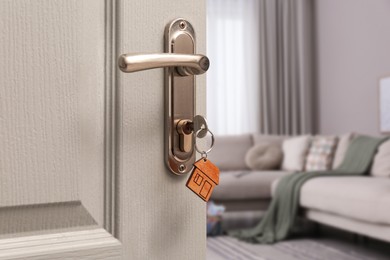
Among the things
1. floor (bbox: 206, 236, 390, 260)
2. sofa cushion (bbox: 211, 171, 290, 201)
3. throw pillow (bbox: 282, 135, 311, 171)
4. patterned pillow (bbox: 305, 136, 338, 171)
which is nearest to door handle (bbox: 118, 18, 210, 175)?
floor (bbox: 206, 236, 390, 260)

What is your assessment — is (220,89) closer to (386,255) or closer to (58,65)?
(386,255)

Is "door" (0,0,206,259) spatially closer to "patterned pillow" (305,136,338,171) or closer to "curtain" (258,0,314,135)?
"patterned pillow" (305,136,338,171)

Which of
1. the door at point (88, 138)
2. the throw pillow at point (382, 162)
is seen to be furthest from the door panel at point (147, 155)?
the throw pillow at point (382, 162)

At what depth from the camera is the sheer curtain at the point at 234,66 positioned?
19.7ft

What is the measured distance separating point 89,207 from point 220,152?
15.5 feet

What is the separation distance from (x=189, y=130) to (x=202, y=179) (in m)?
0.06

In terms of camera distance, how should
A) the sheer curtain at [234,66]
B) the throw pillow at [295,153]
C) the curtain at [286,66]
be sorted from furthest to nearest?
1. the curtain at [286,66]
2. the sheer curtain at [234,66]
3. the throw pillow at [295,153]

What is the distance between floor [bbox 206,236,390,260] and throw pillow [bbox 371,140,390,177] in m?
0.52

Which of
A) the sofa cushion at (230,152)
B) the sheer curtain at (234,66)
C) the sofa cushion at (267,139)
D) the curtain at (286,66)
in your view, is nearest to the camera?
the sofa cushion at (230,152)

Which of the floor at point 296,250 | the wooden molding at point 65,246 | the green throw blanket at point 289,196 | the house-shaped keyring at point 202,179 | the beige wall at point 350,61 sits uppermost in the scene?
the beige wall at point 350,61

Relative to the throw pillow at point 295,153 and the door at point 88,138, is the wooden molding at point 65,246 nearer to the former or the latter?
the door at point 88,138

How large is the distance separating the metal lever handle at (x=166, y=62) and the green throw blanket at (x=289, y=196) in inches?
135

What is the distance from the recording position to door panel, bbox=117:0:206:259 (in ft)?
1.94

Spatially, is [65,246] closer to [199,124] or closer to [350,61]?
[199,124]
